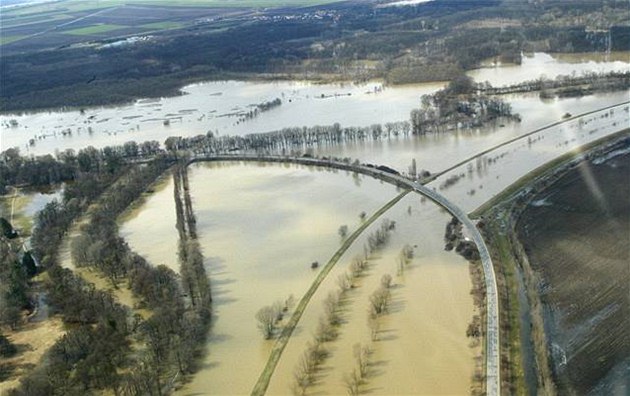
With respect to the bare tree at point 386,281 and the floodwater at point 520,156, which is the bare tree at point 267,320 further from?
the floodwater at point 520,156

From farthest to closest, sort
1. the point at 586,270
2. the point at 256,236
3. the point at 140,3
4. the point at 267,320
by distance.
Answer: the point at 140,3 → the point at 256,236 → the point at 586,270 → the point at 267,320

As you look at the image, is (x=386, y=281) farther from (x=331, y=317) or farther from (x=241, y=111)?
(x=241, y=111)

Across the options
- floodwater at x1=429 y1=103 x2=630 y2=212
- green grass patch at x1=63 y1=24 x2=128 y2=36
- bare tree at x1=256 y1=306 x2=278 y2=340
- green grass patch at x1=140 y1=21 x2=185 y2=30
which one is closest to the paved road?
floodwater at x1=429 y1=103 x2=630 y2=212

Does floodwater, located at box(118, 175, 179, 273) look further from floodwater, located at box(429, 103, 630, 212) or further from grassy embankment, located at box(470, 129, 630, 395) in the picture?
floodwater, located at box(429, 103, 630, 212)

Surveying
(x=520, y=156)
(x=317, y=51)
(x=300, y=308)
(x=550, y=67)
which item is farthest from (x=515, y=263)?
(x=317, y=51)

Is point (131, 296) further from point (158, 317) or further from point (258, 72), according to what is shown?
point (258, 72)

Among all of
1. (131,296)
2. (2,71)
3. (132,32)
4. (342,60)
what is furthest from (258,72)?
(131,296)

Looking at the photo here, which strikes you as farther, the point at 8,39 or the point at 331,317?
the point at 8,39
